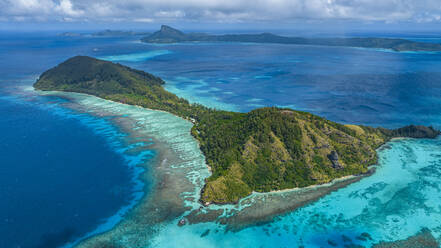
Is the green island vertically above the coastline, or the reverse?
the green island

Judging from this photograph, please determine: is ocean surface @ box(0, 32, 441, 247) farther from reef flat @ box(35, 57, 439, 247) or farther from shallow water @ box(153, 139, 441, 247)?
reef flat @ box(35, 57, 439, 247)

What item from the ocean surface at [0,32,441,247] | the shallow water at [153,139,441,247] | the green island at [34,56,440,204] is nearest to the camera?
the shallow water at [153,139,441,247]

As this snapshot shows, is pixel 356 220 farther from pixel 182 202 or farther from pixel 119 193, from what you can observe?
pixel 119 193

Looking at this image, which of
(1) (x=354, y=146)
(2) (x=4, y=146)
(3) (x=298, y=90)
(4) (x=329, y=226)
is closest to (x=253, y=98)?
(3) (x=298, y=90)

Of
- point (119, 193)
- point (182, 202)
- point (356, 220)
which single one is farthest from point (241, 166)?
point (119, 193)

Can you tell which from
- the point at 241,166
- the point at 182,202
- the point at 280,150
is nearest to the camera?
the point at 182,202

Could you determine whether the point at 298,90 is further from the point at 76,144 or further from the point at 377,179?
the point at 76,144

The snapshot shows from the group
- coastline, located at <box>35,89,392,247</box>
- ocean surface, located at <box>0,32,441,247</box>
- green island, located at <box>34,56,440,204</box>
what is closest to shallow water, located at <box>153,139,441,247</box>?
ocean surface, located at <box>0,32,441,247</box>

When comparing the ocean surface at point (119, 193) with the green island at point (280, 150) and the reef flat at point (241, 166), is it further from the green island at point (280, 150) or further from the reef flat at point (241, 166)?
the green island at point (280, 150)

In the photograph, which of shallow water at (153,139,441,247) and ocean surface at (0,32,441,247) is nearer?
shallow water at (153,139,441,247)

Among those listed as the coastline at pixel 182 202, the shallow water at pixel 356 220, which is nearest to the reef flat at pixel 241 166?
the coastline at pixel 182 202
